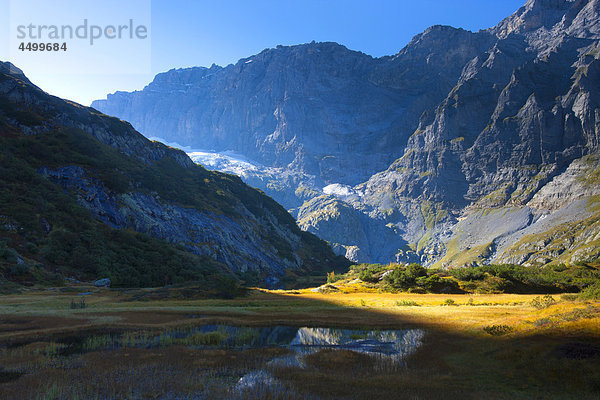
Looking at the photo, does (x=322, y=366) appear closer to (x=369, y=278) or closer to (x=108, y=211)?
(x=369, y=278)

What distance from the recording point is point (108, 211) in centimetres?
9800

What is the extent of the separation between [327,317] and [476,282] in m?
42.2

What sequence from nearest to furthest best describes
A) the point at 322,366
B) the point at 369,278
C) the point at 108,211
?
the point at 322,366 → the point at 369,278 → the point at 108,211

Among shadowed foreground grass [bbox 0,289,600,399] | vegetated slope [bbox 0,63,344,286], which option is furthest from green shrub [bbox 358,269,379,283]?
shadowed foreground grass [bbox 0,289,600,399]

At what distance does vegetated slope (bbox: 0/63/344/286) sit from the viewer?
70.2 metres

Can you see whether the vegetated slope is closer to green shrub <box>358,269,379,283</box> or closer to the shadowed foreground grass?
green shrub <box>358,269,379,283</box>

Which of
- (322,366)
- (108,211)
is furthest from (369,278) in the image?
(108,211)

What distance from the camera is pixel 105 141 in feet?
465

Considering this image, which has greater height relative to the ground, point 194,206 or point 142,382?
point 194,206

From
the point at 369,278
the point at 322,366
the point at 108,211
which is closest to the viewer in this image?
the point at 322,366

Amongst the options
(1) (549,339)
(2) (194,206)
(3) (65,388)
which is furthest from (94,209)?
(1) (549,339)

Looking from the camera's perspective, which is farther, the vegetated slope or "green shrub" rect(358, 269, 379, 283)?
"green shrub" rect(358, 269, 379, 283)

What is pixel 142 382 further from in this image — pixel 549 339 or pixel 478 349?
pixel 549 339

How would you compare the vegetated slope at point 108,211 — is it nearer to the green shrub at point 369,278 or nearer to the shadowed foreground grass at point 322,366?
the green shrub at point 369,278
